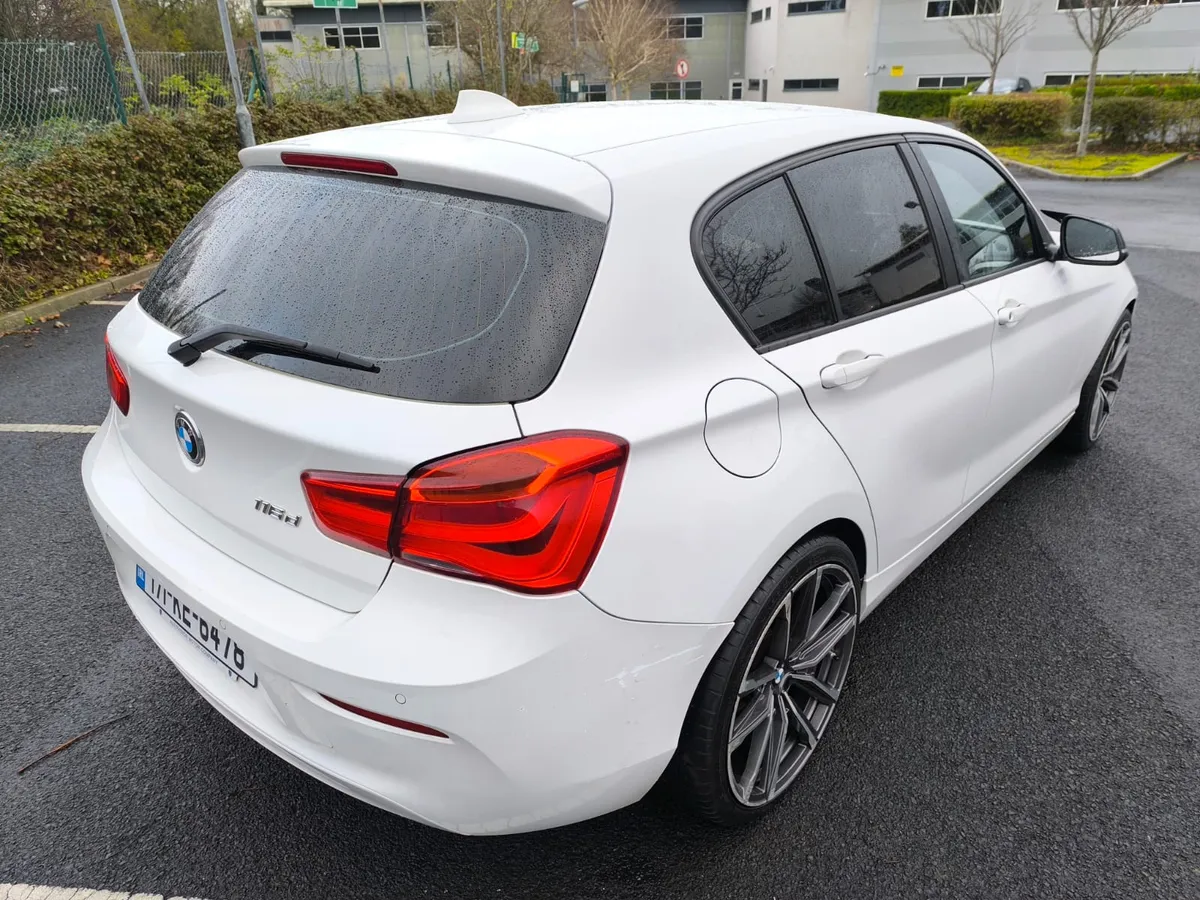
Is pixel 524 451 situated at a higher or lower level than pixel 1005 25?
lower

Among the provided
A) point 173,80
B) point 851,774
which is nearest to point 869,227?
point 851,774

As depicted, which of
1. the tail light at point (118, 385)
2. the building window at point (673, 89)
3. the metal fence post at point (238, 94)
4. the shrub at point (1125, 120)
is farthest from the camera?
the building window at point (673, 89)

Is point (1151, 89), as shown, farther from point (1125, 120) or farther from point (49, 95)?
point (49, 95)

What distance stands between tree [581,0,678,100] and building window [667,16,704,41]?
6294 millimetres

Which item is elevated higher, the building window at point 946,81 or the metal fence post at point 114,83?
the metal fence post at point 114,83

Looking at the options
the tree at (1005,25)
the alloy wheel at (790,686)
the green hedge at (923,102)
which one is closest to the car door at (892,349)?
the alloy wheel at (790,686)

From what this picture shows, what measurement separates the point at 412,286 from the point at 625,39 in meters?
45.5

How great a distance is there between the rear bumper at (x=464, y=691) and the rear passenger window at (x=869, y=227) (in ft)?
3.64

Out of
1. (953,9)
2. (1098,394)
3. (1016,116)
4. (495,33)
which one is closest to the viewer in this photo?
(1098,394)

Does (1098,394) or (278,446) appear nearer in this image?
(278,446)

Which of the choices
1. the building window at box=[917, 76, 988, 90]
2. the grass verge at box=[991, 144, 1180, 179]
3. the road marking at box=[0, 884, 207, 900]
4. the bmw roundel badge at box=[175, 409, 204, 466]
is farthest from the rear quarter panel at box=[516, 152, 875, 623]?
the building window at box=[917, 76, 988, 90]

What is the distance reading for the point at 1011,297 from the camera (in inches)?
117

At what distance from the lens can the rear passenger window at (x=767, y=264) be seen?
76.8 inches

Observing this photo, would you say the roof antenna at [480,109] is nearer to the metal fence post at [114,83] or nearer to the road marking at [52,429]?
the road marking at [52,429]
